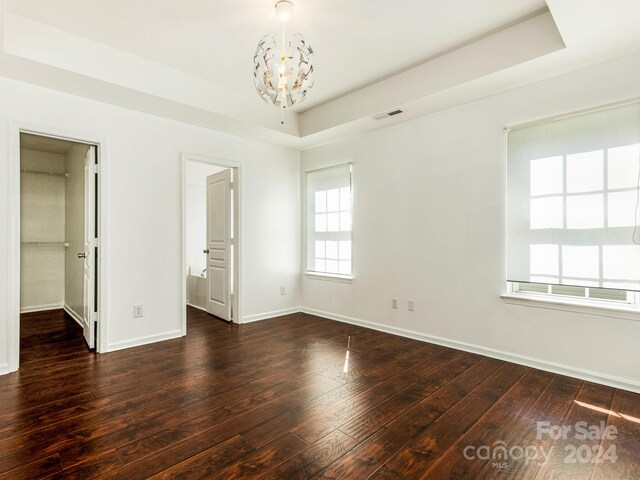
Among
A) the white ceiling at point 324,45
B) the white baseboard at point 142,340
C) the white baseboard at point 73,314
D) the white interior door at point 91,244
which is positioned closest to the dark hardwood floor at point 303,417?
the white baseboard at point 142,340

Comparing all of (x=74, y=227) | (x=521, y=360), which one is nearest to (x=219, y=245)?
(x=74, y=227)

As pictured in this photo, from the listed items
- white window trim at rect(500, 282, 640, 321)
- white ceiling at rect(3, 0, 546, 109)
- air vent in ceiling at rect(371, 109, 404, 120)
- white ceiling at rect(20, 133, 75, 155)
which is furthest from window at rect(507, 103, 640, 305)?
white ceiling at rect(20, 133, 75, 155)

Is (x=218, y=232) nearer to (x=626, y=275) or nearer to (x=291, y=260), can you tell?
(x=291, y=260)

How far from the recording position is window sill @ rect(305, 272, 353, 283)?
4.69m

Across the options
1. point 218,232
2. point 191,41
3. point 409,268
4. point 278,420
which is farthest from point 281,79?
point 218,232

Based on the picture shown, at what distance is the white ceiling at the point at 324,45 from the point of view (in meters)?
2.47

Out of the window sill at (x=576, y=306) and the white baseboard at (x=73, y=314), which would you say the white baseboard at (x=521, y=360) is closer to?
the window sill at (x=576, y=306)

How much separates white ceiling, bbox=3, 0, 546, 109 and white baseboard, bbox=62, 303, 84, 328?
3.31 m

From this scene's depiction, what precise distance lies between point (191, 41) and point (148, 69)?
2.03 ft

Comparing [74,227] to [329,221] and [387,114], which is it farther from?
[387,114]

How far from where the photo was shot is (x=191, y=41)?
293 centimetres

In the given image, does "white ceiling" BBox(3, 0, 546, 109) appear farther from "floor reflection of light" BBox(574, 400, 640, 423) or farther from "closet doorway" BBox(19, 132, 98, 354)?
"floor reflection of light" BBox(574, 400, 640, 423)

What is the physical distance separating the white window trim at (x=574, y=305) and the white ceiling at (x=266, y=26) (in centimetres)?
230

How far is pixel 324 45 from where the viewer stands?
3.02m
